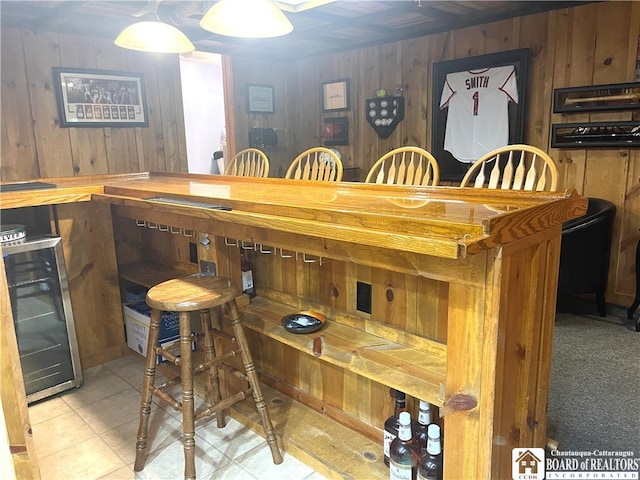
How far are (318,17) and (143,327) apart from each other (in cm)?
249

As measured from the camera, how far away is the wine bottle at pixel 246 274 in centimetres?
218

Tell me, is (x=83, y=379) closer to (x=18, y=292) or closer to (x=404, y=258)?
(x=18, y=292)

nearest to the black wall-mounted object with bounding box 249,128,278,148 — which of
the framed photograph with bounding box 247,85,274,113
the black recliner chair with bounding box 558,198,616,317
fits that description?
the framed photograph with bounding box 247,85,274,113

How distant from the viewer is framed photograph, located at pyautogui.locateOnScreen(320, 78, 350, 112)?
5004mm

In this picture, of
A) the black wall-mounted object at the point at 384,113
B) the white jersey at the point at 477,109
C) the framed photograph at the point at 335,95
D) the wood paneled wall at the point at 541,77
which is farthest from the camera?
the framed photograph at the point at 335,95

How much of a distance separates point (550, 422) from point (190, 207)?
1759 millimetres

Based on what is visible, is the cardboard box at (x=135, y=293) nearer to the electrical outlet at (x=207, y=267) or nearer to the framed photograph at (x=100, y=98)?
the electrical outlet at (x=207, y=267)

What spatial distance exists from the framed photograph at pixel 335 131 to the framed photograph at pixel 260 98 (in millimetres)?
643

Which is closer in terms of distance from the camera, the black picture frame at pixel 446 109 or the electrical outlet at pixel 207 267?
the electrical outlet at pixel 207 267

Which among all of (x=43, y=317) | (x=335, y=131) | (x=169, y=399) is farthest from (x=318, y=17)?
(x=169, y=399)

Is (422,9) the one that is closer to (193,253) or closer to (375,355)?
(193,253)

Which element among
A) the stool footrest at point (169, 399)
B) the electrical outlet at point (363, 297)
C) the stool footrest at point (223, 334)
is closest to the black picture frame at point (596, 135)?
the electrical outlet at point (363, 297)

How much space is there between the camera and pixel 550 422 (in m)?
2.14

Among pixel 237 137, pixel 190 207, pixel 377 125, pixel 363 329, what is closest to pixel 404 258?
pixel 363 329
